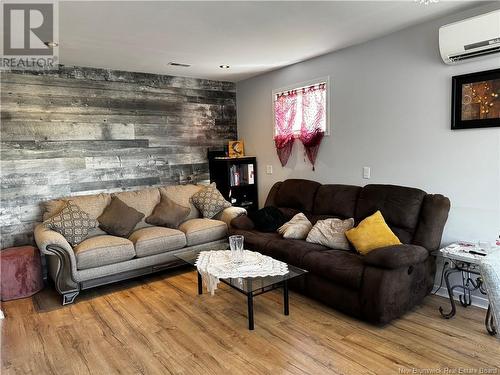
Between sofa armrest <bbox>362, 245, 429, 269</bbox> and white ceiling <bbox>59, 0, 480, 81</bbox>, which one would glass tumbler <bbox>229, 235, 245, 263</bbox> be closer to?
sofa armrest <bbox>362, 245, 429, 269</bbox>

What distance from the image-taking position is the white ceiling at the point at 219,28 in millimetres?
2703

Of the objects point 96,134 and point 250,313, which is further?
point 96,134

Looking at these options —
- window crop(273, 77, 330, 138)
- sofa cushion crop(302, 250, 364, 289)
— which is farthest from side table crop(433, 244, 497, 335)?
window crop(273, 77, 330, 138)

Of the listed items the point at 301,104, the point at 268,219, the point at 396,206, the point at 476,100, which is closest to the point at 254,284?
the point at 268,219

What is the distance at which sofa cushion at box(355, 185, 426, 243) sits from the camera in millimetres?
3188

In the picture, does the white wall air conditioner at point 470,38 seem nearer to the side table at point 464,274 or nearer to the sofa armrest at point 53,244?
the side table at point 464,274

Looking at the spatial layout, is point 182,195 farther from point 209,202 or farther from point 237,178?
point 237,178

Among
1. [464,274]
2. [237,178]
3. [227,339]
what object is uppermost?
[237,178]

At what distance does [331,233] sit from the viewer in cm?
345

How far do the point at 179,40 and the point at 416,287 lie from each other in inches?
124

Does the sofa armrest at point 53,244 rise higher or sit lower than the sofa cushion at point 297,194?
lower

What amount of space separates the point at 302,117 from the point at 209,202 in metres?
1.66

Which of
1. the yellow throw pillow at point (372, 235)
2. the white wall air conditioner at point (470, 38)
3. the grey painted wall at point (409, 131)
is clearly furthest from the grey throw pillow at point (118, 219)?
the white wall air conditioner at point (470, 38)

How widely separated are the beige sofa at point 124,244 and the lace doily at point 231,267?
0.54 meters
